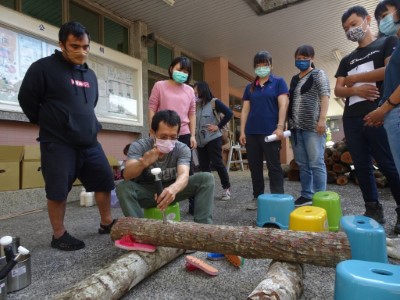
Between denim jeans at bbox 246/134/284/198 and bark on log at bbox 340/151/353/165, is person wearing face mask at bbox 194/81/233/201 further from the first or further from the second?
bark on log at bbox 340/151/353/165

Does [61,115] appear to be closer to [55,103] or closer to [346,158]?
[55,103]

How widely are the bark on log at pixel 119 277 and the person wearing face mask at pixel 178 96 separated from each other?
1.13 metres

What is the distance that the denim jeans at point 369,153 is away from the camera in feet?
6.83

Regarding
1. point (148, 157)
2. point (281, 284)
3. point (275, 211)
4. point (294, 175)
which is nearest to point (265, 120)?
point (275, 211)

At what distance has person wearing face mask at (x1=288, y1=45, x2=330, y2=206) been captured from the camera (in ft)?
9.09

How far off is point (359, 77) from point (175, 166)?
149cm

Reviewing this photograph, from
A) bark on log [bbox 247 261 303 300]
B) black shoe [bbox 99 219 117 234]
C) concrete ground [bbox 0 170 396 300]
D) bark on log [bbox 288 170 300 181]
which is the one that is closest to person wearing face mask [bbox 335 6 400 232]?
concrete ground [bbox 0 170 396 300]

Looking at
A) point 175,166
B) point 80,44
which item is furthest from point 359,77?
point 80,44

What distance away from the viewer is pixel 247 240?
1512 mm

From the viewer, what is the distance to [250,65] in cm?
904

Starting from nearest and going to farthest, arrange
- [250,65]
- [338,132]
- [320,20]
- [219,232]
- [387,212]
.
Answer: [219,232], [387,212], [320,20], [250,65], [338,132]

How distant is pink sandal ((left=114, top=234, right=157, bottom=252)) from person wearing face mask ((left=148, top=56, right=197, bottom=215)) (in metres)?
1.06

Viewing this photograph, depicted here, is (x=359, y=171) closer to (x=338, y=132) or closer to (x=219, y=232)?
(x=219, y=232)

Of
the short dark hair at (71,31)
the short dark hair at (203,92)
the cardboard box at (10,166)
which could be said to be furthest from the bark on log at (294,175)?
the short dark hair at (71,31)
